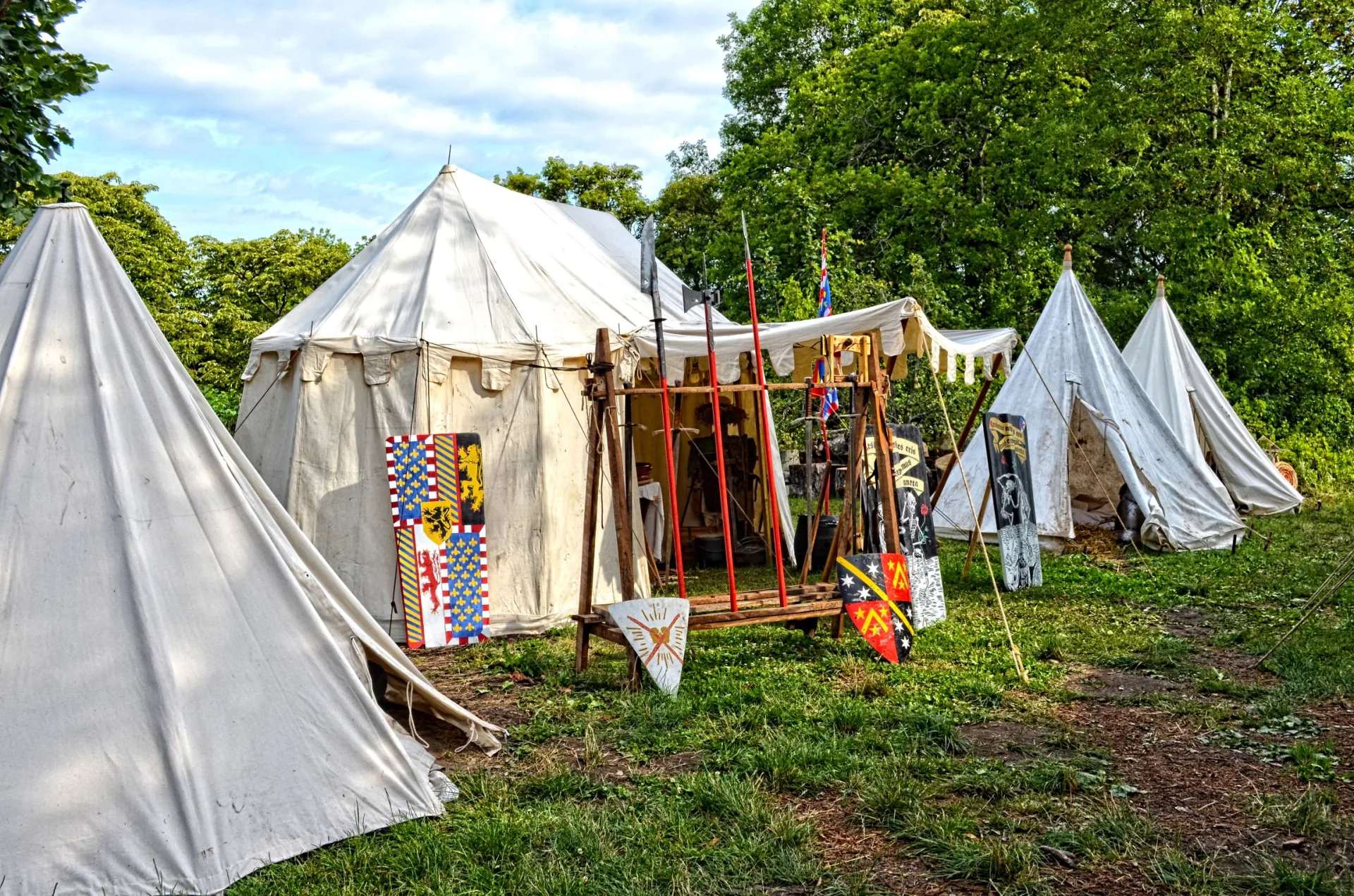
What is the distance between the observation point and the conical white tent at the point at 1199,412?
1305cm

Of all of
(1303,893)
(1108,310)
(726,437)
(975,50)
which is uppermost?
(975,50)

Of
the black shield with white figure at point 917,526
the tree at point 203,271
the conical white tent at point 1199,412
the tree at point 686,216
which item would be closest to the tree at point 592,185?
the tree at point 686,216

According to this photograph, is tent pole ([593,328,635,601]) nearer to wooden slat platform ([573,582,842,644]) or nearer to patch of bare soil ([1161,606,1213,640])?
wooden slat platform ([573,582,842,644])

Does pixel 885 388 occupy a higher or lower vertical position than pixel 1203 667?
higher

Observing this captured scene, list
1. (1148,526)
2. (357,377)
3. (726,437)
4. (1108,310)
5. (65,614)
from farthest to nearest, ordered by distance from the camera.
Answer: (1108,310) < (726,437) < (1148,526) < (357,377) < (65,614)

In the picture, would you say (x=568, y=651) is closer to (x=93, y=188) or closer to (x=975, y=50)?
(x=975, y=50)

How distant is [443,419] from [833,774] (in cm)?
449

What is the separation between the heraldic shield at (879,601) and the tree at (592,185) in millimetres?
26090

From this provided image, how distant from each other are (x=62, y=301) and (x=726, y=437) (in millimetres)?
8052

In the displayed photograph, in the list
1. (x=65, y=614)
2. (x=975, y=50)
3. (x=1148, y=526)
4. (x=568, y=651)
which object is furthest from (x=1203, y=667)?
(x=975, y=50)

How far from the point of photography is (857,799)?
4.20 m

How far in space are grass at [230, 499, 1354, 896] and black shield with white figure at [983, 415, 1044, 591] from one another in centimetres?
82

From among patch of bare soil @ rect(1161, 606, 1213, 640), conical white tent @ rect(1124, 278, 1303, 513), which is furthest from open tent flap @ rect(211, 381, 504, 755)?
conical white tent @ rect(1124, 278, 1303, 513)

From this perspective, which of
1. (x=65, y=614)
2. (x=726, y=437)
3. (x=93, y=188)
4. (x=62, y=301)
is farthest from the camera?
(x=93, y=188)
